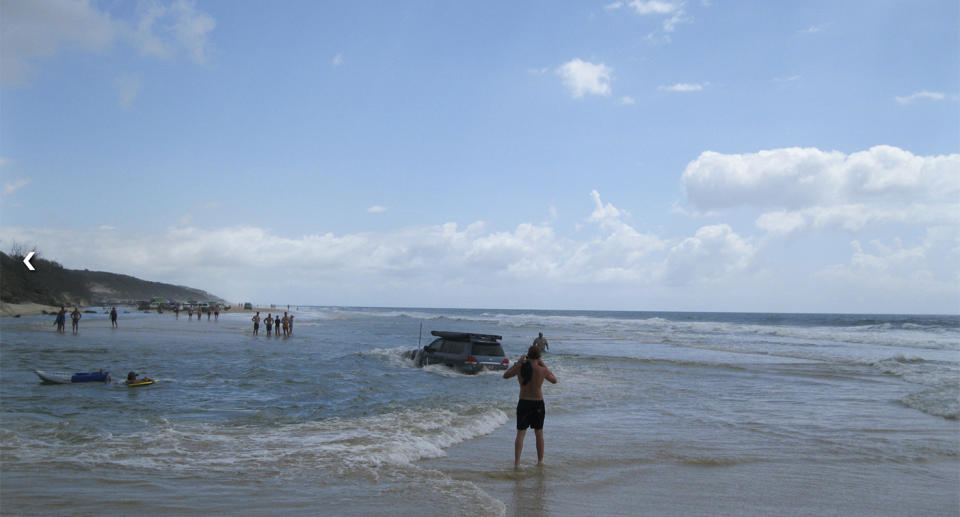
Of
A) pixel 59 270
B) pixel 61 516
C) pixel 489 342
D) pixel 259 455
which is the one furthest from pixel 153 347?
pixel 59 270

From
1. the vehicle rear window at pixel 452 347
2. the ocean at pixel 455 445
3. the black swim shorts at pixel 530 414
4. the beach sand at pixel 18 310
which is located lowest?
the beach sand at pixel 18 310

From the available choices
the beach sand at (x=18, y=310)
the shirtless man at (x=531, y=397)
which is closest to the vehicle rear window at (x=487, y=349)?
the shirtless man at (x=531, y=397)

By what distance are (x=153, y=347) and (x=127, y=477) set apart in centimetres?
2202

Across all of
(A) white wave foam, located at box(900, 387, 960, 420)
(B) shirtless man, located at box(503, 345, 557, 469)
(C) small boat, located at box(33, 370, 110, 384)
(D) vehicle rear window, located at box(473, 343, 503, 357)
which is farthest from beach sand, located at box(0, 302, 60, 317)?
(A) white wave foam, located at box(900, 387, 960, 420)

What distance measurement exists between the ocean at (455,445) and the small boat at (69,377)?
345mm

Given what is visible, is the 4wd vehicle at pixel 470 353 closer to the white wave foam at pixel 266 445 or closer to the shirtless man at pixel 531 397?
the white wave foam at pixel 266 445

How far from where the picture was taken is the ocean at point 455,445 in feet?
21.7

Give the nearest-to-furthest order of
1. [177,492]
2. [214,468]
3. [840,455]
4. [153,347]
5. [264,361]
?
[177,492], [214,468], [840,455], [264,361], [153,347]

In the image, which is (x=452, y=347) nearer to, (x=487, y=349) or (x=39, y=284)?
(x=487, y=349)

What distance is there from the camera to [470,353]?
20016mm

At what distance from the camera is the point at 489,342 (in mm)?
20547

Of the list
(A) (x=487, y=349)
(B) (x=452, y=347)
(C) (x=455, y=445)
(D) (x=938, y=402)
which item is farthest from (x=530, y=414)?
(B) (x=452, y=347)

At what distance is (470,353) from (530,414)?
12004 millimetres

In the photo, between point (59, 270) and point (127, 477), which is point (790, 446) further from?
point (59, 270)
